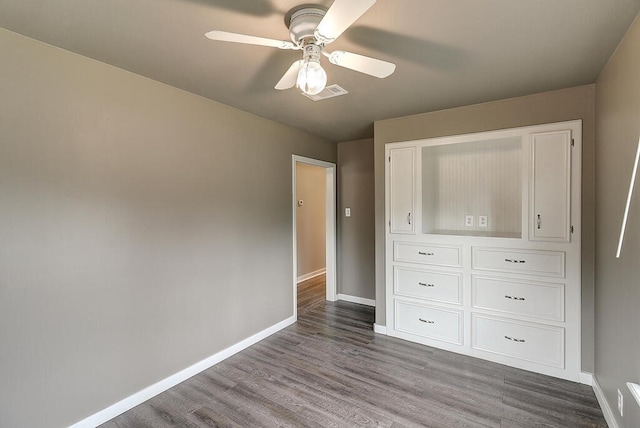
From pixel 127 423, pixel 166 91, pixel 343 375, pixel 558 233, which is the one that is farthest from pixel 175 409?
pixel 558 233

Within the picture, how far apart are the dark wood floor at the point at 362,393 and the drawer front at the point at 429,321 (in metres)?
0.15

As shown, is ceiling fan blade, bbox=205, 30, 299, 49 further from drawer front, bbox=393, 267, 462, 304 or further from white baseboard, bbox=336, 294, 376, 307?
white baseboard, bbox=336, 294, 376, 307

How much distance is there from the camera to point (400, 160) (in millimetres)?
3125

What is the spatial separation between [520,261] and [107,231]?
10.6 ft

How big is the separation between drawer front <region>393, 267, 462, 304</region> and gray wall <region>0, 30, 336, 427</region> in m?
1.61

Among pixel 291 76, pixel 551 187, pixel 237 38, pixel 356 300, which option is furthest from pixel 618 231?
pixel 356 300

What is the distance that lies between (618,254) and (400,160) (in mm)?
1837

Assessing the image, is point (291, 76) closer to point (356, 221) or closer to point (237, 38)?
point (237, 38)

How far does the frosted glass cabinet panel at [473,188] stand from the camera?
118 inches

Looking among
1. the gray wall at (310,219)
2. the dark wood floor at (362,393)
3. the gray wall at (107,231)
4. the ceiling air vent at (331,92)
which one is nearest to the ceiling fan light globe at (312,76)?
the ceiling air vent at (331,92)

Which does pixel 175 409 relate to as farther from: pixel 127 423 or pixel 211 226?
pixel 211 226

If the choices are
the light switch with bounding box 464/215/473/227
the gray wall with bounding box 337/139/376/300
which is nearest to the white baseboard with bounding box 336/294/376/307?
the gray wall with bounding box 337/139/376/300

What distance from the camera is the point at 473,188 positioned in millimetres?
3227

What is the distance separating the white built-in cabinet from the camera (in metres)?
→ 2.41
